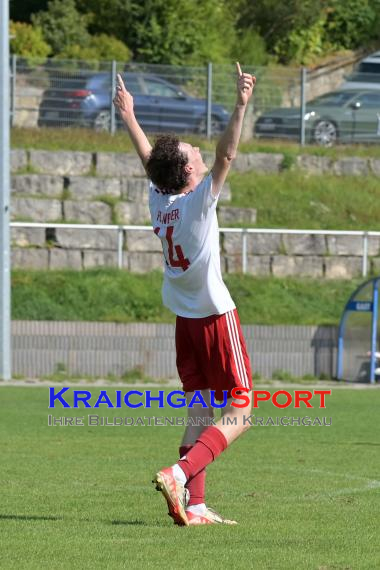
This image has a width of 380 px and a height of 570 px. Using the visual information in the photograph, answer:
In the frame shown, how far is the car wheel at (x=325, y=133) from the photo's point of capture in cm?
3516

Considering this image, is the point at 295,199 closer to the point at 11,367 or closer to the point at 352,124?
the point at 352,124

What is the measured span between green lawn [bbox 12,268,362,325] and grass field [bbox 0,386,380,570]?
11007mm

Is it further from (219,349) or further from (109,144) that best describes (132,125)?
(109,144)

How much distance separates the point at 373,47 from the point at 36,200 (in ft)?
77.9

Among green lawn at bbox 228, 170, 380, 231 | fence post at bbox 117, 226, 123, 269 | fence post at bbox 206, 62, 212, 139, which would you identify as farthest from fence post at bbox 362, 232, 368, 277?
fence post at bbox 206, 62, 212, 139

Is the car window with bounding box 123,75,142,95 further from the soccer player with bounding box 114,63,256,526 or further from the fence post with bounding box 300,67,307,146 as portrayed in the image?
the soccer player with bounding box 114,63,256,526

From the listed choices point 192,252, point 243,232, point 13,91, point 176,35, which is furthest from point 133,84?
point 192,252

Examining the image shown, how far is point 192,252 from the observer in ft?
24.1

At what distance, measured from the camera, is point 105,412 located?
16.9m

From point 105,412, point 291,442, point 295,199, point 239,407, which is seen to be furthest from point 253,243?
point 239,407

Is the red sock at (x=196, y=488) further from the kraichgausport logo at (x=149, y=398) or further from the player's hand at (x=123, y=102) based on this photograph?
the kraichgausport logo at (x=149, y=398)

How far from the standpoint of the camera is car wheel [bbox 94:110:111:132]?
110 ft

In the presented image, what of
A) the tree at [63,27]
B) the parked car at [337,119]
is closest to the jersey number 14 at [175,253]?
the parked car at [337,119]

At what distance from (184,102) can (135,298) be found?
29.7ft
